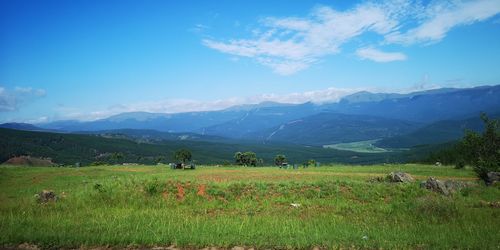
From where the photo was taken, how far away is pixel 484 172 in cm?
3619

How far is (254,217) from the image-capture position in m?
18.4

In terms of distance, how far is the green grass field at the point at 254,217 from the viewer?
43.6 ft

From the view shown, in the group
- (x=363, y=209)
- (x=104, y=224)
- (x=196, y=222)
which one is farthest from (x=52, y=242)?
(x=363, y=209)

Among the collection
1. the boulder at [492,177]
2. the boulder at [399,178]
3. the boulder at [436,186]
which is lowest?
the boulder at [492,177]

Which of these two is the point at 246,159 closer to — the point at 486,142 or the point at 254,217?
the point at 486,142

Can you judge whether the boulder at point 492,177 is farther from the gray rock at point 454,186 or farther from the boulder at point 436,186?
the boulder at point 436,186

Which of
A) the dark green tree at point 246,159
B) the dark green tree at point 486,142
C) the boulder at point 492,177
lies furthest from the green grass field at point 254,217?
the dark green tree at point 246,159

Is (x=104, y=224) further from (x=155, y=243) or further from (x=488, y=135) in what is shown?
(x=488, y=135)

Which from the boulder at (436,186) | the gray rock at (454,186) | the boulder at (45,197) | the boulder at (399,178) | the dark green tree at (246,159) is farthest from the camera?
the dark green tree at (246,159)

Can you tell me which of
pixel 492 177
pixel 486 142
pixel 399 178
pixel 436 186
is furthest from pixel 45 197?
pixel 486 142

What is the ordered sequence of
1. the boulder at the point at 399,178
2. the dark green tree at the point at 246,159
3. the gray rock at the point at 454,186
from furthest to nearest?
the dark green tree at the point at 246,159, the boulder at the point at 399,178, the gray rock at the point at 454,186

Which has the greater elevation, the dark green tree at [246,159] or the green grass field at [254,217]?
the green grass field at [254,217]

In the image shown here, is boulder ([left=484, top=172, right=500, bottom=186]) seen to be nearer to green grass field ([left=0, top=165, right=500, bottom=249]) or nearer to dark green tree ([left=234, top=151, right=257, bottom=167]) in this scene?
green grass field ([left=0, top=165, right=500, bottom=249])

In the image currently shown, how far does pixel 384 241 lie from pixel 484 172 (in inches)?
1170
